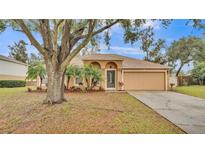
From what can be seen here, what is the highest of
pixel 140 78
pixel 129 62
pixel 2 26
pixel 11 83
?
pixel 2 26

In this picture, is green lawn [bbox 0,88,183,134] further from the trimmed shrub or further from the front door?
the front door

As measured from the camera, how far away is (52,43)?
6.09m

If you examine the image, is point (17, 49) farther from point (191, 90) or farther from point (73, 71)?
point (191, 90)

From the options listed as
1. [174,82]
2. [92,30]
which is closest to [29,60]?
[92,30]

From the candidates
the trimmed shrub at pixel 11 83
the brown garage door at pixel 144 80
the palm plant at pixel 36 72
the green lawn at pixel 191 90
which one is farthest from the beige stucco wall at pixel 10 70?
the green lawn at pixel 191 90

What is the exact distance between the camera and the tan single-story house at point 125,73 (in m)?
11.9

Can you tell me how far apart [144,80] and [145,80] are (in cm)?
7

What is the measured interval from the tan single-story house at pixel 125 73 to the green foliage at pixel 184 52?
0.80 metres

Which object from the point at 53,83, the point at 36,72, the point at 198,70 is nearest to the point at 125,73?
the point at 198,70

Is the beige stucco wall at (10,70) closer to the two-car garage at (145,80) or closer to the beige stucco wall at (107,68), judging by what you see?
the beige stucco wall at (107,68)

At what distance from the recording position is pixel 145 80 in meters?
12.0

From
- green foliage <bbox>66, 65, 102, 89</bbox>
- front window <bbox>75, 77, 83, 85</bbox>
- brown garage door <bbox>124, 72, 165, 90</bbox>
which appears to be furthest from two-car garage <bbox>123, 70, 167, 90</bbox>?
front window <bbox>75, 77, 83, 85</bbox>

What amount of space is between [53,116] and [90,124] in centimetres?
111
